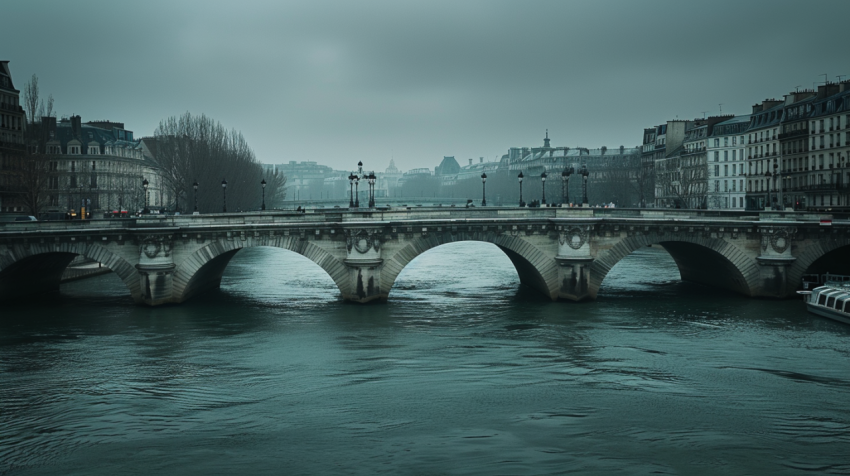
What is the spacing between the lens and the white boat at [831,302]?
125 ft

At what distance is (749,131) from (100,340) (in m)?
73.9

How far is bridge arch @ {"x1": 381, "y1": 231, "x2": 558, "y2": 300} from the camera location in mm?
42438

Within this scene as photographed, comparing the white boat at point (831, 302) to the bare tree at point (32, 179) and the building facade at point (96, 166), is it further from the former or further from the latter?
the building facade at point (96, 166)

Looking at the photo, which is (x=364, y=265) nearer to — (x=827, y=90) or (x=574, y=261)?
(x=574, y=261)

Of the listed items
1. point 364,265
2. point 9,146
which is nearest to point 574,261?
point 364,265

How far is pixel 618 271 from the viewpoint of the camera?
2345 inches

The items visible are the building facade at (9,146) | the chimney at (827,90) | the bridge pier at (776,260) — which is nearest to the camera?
the bridge pier at (776,260)

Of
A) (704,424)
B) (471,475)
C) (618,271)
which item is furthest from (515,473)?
(618,271)

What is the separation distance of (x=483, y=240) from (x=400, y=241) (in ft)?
13.9

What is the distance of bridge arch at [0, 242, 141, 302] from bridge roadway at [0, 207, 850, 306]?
59 millimetres

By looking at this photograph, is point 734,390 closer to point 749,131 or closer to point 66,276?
point 66,276

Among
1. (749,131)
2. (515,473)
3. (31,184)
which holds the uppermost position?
(749,131)

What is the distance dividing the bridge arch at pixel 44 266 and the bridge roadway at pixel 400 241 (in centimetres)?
6

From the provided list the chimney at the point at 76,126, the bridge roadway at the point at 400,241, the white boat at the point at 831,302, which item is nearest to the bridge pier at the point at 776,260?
the bridge roadway at the point at 400,241
